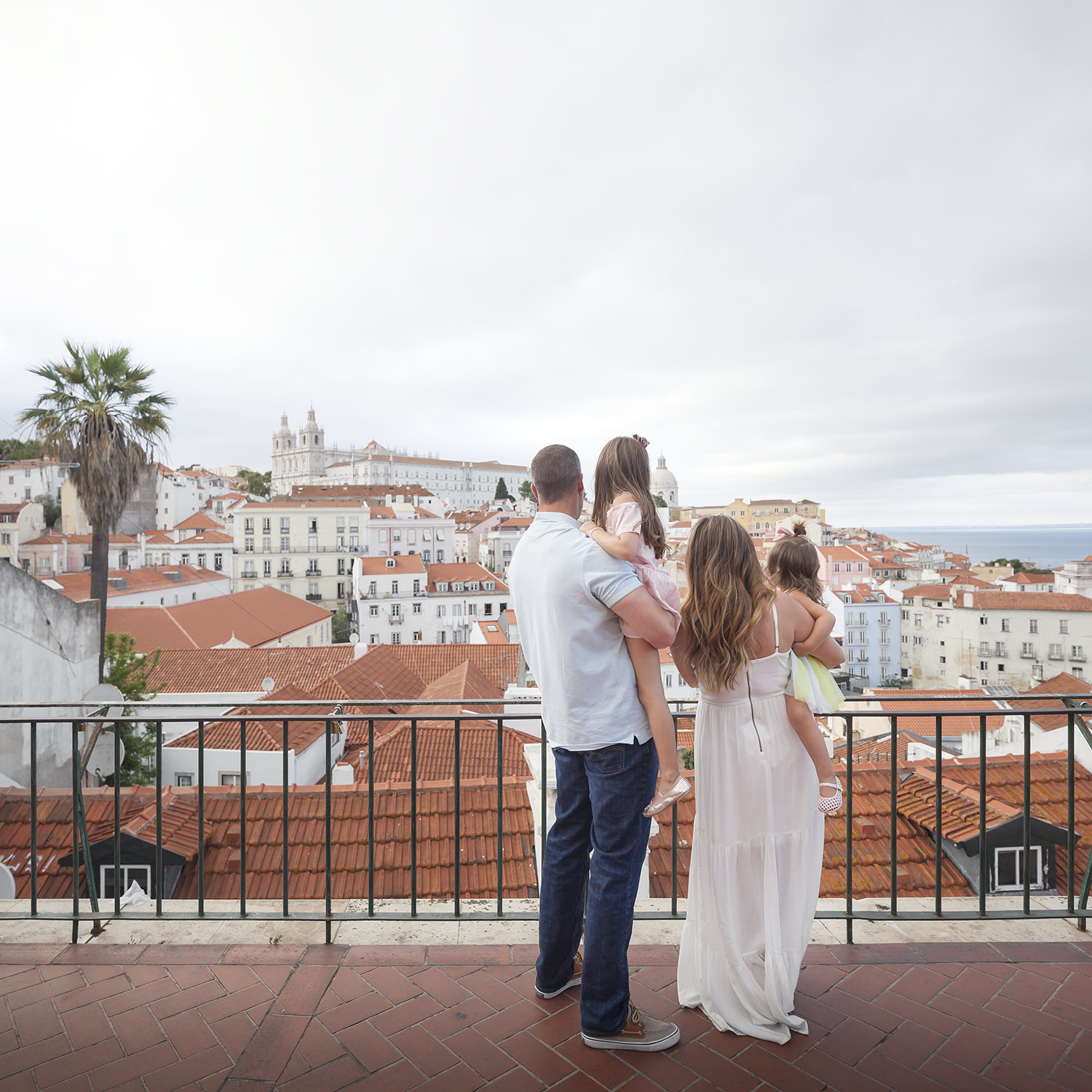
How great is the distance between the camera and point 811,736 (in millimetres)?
2203

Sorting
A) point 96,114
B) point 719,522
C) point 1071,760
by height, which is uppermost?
point 96,114

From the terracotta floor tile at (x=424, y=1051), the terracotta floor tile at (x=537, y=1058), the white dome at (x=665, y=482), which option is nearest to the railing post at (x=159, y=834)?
the terracotta floor tile at (x=424, y=1051)

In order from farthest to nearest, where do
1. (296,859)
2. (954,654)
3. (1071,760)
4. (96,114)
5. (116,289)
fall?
(954,654), (116,289), (96,114), (296,859), (1071,760)

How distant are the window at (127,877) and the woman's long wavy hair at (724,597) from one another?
661cm

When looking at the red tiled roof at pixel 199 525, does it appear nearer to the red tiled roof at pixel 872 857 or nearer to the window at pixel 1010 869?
the red tiled roof at pixel 872 857

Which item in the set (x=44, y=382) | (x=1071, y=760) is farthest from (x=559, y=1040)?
(x=44, y=382)

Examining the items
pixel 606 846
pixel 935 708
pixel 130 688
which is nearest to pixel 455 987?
pixel 606 846

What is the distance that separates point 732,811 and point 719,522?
3.17 feet

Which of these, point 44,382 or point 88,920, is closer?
point 88,920

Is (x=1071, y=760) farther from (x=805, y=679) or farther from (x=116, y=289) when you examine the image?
(x=116, y=289)

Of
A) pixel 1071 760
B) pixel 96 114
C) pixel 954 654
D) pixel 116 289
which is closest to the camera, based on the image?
pixel 1071 760

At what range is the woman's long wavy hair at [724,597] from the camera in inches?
82.5

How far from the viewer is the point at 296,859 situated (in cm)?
629

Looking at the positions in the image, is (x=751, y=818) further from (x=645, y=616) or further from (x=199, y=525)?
(x=199, y=525)
